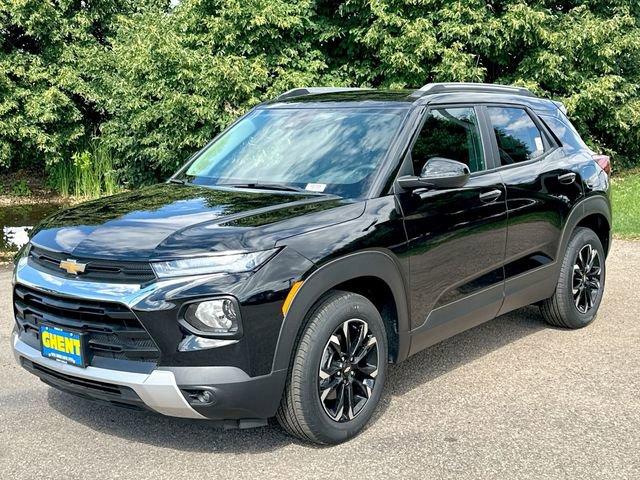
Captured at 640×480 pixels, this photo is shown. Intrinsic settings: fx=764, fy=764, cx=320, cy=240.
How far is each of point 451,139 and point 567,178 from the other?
1273mm

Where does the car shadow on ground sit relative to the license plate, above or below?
below

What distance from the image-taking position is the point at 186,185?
15.8ft

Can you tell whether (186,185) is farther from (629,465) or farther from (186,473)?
(629,465)

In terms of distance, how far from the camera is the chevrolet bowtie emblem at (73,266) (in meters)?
3.61

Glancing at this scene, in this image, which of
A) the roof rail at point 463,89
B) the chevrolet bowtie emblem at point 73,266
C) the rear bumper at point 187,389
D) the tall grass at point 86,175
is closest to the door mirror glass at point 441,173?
the roof rail at point 463,89

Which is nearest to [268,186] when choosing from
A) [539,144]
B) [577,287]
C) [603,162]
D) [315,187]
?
[315,187]

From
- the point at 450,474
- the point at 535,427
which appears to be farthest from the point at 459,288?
the point at 450,474

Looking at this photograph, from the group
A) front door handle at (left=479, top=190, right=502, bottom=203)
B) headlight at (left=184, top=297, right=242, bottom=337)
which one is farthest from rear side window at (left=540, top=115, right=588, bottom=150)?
headlight at (left=184, top=297, right=242, bottom=337)

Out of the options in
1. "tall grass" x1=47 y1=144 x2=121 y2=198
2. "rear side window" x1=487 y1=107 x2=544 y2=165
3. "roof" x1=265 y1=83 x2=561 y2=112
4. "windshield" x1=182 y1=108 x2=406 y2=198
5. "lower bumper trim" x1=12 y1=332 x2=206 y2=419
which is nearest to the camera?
"lower bumper trim" x1=12 y1=332 x2=206 y2=419

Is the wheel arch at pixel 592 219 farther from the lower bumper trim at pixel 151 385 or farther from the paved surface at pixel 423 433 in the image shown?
the lower bumper trim at pixel 151 385

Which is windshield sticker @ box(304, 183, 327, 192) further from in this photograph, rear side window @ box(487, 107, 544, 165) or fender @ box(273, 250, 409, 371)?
rear side window @ box(487, 107, 544, 165)

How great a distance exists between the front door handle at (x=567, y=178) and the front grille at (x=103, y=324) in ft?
11.1

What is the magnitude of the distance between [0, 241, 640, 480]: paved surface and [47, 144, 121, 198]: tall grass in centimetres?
1172

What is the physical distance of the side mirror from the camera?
13.9 feet
